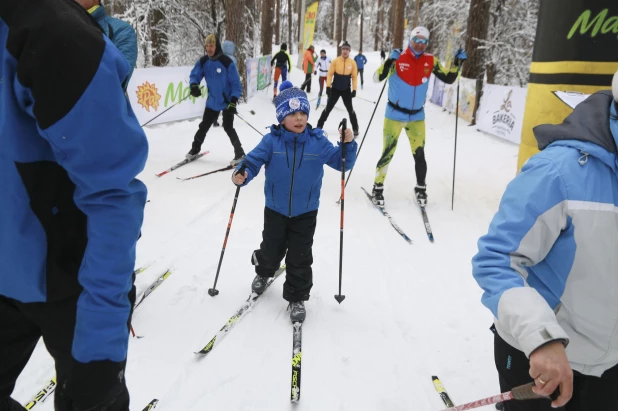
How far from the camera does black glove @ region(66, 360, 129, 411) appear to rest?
1.27m

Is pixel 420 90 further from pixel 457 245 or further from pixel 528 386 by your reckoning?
pixel 528 386

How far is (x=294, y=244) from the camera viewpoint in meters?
3.41

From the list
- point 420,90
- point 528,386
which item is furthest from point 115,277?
point 420,90

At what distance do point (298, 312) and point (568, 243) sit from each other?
2.33 meters

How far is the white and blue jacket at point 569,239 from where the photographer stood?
1355 mm

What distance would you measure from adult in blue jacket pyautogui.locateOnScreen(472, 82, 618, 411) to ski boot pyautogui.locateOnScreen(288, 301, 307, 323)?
2.12 m

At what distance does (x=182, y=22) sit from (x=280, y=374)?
1574 centimetres

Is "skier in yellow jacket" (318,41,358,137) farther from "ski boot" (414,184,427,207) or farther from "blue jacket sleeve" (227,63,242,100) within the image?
"ski boot" (414,184,427,207)

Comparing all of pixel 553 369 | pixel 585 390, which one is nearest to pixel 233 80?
pixel 585 390

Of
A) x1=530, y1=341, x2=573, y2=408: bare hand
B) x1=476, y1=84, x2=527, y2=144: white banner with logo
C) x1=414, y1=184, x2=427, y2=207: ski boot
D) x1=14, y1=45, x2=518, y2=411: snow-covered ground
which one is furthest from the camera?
x1=476, y1=84, x2=527, y2=144: white banner with logo

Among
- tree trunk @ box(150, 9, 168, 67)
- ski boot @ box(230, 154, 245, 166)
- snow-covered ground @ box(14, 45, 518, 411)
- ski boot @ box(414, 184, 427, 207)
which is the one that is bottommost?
snow-covered ground @ box(14, 45, 518, 411)

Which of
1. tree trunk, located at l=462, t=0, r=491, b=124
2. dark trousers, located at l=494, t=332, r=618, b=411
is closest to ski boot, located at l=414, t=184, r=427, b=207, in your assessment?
dark trousers, located at l=494, t=332, r=618, b=411

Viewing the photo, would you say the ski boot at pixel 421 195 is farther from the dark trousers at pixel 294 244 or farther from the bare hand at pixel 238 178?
the bare hand at pixel 238 178

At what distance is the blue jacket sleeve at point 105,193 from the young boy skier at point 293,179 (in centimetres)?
198
